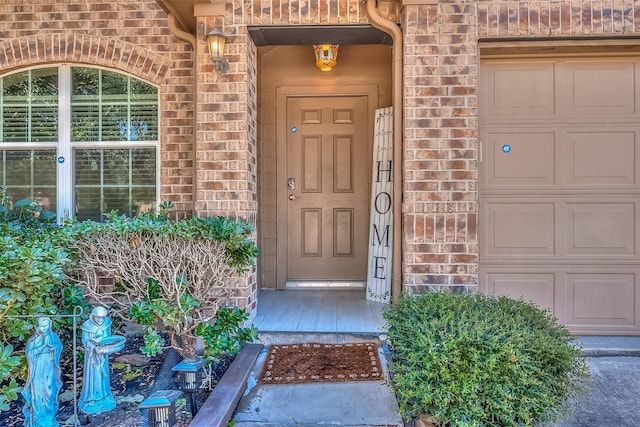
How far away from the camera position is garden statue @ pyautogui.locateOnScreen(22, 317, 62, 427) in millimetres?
2059

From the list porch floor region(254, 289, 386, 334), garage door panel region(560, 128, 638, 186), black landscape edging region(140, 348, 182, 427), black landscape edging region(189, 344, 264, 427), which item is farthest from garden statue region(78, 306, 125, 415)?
garage door panel region(560, 128, 638, 186)

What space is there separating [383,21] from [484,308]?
7.33 feet

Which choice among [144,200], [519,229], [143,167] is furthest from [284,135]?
[519,229]

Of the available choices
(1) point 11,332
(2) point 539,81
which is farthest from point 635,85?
(1) point 11,332

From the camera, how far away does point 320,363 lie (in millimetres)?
2900

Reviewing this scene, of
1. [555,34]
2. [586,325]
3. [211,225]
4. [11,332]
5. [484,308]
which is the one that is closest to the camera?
[11,332]

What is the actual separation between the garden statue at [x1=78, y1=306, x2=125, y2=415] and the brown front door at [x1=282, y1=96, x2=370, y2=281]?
2590mm

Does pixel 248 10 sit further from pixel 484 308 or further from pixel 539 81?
pixel 484 308

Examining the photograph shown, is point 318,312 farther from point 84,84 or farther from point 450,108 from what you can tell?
point 84,84

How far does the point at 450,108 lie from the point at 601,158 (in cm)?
131

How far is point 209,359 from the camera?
2525mm

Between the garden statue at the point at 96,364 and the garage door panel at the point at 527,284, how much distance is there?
2763 mm

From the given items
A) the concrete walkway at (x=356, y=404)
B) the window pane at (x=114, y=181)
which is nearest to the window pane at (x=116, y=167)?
the window pane at (x=114, y=181)

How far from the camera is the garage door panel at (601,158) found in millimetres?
3367
